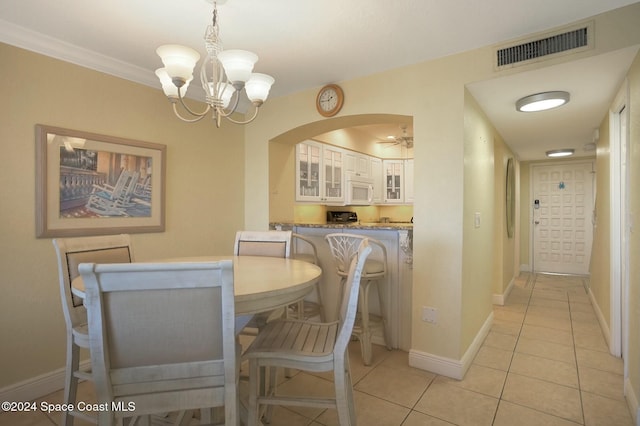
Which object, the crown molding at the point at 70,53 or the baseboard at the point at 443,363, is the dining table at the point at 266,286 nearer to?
the baseboard at the point at 443,363

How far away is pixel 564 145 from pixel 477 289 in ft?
9.89

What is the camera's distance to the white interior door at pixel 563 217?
570 cm

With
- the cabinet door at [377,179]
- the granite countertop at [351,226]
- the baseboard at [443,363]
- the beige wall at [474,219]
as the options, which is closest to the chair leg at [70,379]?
the granite countertop at [351,226]

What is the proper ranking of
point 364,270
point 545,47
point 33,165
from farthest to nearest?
point 364,270, point 33,165, point 545,47

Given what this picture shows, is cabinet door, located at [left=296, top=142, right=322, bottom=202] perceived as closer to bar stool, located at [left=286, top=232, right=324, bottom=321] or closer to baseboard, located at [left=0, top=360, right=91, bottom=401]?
bar stool, located at [left=286, top=232, right=324, bottom=321]

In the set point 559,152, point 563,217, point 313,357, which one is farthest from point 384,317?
point 563,217

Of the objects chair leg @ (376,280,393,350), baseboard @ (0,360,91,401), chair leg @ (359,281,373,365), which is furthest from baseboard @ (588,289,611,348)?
baseboard @ (0,360,91,401)

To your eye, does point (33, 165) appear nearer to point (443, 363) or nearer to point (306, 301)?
point (306, 301)

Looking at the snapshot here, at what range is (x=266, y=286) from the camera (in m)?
1.41

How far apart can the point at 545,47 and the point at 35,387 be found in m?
3.90

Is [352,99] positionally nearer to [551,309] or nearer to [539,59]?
[539,59]

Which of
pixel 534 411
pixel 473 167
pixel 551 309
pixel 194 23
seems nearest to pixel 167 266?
pixel 194 23

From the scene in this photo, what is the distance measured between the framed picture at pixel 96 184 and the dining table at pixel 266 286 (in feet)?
2.99

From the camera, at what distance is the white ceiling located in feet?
5.94
